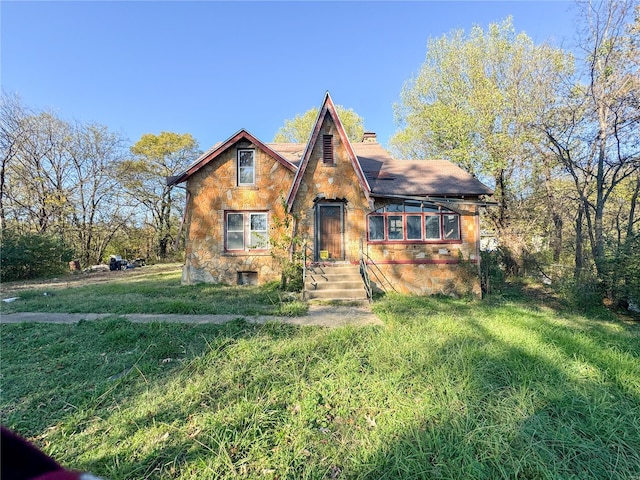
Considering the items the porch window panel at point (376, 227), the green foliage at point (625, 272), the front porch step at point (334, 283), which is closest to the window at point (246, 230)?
the front porch step at point (334, 283)

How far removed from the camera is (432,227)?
38.0ft

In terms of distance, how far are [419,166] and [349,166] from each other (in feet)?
13.2

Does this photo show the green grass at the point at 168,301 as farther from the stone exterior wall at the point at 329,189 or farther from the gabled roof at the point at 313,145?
the gabled roof at the point at 313,145

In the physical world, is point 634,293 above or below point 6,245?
below

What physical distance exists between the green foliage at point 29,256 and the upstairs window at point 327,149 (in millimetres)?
15366

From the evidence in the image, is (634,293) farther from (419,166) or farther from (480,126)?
(480,126)

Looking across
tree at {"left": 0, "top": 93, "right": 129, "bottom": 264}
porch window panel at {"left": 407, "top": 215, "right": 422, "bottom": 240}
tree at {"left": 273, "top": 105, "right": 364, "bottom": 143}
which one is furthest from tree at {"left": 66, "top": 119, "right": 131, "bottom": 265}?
porch window panel at {"left": 407, "top": 215, "right": 422, "bottom": 240}

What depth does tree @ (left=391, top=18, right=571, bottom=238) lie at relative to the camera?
1350cm

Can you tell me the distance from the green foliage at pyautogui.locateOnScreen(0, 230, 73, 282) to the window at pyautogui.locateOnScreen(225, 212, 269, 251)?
36.0 feet

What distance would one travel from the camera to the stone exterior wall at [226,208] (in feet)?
40.6

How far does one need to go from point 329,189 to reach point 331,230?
1597 mm

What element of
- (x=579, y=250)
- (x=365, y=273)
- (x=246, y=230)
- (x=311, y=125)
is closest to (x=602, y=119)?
(x=579, y=250)

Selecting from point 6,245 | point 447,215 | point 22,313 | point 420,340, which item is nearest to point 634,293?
point 447,215

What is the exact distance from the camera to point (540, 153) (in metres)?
12.8
